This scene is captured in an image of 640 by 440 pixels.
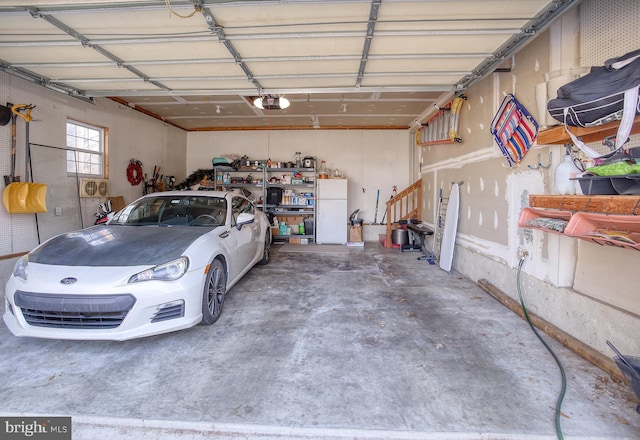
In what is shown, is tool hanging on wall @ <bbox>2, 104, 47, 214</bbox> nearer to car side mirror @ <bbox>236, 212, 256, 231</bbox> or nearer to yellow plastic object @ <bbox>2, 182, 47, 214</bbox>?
yellow plastic object @ <bbox>2, 182, 47, 214</bbox>

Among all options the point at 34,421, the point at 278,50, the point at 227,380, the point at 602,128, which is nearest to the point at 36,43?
the point at 278,50

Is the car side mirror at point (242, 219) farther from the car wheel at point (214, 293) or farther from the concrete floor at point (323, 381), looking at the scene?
the concrete floor at point (323, 381)

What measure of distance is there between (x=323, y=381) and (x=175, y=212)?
2.50 metres

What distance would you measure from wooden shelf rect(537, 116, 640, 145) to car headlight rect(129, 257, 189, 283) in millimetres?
2993

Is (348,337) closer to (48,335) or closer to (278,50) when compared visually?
(48,335)

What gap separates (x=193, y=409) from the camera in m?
1.74

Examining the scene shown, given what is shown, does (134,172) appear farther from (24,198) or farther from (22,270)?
(22,270)

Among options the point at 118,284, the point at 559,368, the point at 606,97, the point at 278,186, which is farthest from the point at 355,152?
the point at 118,284

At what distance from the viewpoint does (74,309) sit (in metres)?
2.09

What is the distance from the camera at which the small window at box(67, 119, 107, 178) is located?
488 centimetres

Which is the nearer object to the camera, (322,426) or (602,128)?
(322,426)

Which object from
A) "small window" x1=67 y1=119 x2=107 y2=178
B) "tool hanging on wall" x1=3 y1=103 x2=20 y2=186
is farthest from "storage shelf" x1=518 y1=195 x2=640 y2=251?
"small window" x1=67 y1=119 x2=107 y2=178

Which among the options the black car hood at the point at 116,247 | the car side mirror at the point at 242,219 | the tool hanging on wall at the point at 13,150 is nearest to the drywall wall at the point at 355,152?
the tool hanging on wall at the point at 13,150

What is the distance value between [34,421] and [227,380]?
0.99 meters
